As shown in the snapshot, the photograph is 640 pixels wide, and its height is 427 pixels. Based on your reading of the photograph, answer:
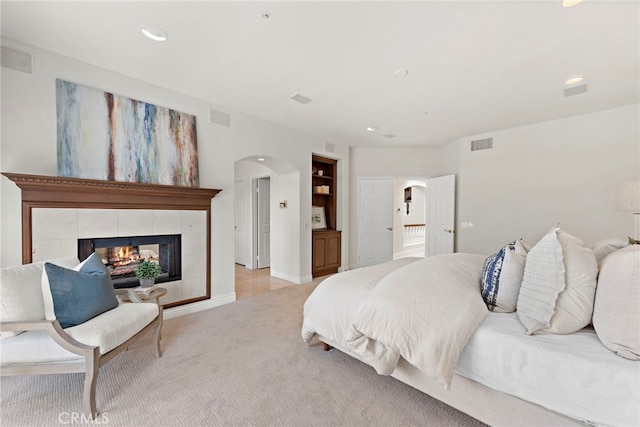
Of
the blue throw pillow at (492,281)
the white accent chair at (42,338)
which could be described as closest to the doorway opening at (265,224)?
the white accent chair at (42,338)

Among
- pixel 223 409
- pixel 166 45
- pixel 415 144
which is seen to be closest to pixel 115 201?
pixel 166 45

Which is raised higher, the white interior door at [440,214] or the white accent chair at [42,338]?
the white interior door at [440,214]

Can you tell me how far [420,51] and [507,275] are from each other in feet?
6.60

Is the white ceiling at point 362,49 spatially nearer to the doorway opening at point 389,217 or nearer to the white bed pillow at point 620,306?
the white bed pillow at point 620,306

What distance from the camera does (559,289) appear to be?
4.54 feet

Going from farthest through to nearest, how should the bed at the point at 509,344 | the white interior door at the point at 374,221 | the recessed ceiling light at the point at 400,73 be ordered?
the white interior door at the point at 374,221 < the recessed ceiling light at the point at 400,73 < the bed at the point at 509,344

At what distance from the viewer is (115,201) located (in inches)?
110

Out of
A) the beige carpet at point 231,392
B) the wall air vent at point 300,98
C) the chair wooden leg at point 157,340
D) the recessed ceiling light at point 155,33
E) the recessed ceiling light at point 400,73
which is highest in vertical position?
the recessed ceiling light at point 155,33

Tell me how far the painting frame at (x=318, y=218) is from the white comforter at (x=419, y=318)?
3.64 metres

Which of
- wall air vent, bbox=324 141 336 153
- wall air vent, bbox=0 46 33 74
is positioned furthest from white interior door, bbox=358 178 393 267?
wall air vent, bbox=0 46 33 74

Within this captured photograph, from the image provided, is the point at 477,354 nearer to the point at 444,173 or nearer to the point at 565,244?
the point at 565,244

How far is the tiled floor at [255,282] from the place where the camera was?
4328 mm

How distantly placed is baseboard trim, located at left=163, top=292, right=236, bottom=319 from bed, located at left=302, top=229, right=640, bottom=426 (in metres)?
2.30

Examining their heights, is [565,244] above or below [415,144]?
below
